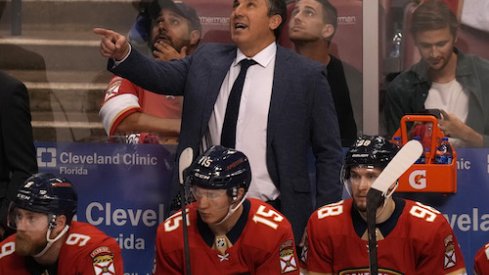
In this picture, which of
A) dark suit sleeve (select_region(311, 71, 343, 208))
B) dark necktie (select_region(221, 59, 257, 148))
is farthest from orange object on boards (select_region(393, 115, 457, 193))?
dark necktie (select_region(221, 59, 257, 148))

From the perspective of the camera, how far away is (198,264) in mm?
6418

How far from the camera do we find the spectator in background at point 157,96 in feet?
25.7

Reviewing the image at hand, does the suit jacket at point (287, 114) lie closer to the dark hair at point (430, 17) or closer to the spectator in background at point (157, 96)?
the spectator in background at point (157, 96)

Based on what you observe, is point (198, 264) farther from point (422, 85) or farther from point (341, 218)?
point (422, 85)

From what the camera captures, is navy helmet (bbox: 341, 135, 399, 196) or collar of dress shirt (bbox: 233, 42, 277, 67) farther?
collar of dress shirt (bbox: 233, 42, 277, 67)

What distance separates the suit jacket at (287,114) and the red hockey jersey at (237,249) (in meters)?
0.71

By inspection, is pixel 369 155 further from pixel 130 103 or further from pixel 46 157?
pixel 46 157

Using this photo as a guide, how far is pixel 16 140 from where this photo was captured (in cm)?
695

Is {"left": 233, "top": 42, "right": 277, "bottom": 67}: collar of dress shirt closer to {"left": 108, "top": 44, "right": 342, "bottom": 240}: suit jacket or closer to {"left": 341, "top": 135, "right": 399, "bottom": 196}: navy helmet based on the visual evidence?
{"left": 108, "top": 44, "right": 342, "bottom": 240}: suit jacket

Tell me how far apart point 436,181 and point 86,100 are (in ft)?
6.37

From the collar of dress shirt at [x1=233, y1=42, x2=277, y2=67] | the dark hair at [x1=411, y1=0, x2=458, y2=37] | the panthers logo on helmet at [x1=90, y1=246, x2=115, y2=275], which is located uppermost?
the dark hair at [x1=411, y1=0, x2=458, y2=37]

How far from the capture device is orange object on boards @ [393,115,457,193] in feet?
24.7

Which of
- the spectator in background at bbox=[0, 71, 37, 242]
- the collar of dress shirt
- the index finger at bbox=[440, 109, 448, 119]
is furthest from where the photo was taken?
the index finger at bbox=[440, 109, 448, 119]

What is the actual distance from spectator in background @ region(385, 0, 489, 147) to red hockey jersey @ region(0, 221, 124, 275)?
6.42ft
